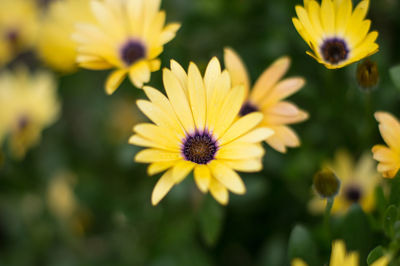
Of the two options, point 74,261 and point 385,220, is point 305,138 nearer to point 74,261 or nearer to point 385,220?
point 385,220

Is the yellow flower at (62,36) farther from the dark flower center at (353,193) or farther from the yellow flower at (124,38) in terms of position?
the dark flower center at (353,193)

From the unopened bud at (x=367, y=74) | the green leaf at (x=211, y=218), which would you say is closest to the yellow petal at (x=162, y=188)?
the green leaf at (x=211, y=218)

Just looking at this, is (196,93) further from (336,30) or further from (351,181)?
(351,181)

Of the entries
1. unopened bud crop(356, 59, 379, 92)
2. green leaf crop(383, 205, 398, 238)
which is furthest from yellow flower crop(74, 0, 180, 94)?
green leaf crop(383, 205, 398, 238)

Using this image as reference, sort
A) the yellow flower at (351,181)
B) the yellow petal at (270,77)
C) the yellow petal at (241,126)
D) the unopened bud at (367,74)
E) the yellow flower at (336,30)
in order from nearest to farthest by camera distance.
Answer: the yellow petal at (241,126) → the yellow flower at (336,30) → the unopened bud at (367,74) → the yellow petal at (270,77) → the yellow flower at (351,181)

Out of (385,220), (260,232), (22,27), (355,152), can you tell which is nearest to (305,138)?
(355,152)

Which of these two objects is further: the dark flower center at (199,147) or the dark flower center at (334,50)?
the dark flower center at (334,50)

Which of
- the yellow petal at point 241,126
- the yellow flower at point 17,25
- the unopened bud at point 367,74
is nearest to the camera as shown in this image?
the yellow petal at point 241,126
